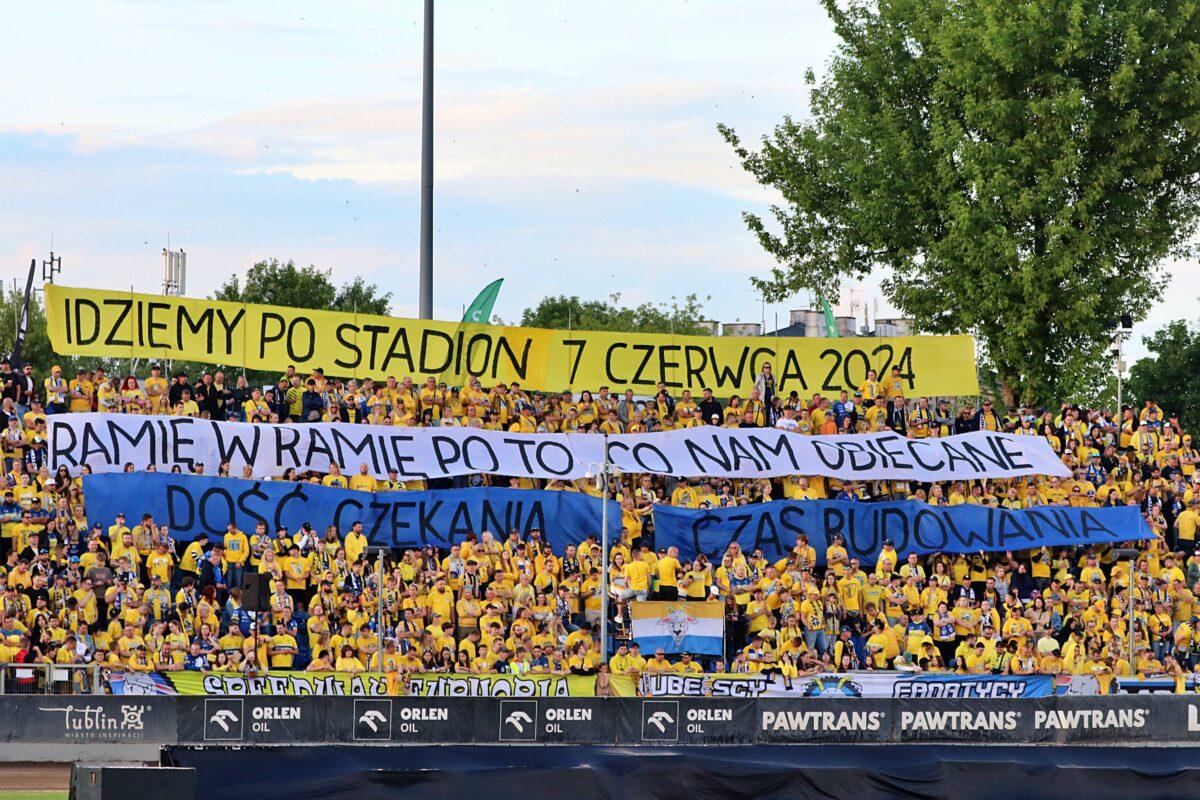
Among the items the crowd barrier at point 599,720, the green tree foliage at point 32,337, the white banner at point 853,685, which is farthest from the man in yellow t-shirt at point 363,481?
the green tree foliage at point 32,337

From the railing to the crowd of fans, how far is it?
76 centimetres

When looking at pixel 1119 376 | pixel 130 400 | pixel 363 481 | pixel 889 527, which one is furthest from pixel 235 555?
pixel 1119 376

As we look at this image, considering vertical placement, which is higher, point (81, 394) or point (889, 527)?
point (81, 394)

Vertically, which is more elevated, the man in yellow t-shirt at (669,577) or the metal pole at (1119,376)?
the metal pole at (1119,376)

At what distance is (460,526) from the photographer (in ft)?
100

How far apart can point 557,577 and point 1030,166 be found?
20.4m

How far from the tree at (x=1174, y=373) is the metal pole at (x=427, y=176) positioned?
140 ft

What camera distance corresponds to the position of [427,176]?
1345 inches

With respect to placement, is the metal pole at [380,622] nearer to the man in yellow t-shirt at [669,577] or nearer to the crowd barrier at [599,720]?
the crowd barrier at [599,720]

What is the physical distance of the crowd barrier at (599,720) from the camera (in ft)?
73.6

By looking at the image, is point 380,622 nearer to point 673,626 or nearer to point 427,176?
point 673,626

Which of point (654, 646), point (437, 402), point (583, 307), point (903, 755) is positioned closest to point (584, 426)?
point (437, 402)

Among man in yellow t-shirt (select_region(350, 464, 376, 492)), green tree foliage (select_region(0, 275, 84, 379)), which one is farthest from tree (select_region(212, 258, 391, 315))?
man in yellow t-shirt (select_region(350, 464, 376, 492))

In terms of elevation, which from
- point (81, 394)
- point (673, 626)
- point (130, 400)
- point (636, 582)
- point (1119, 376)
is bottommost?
point (673, 626)
